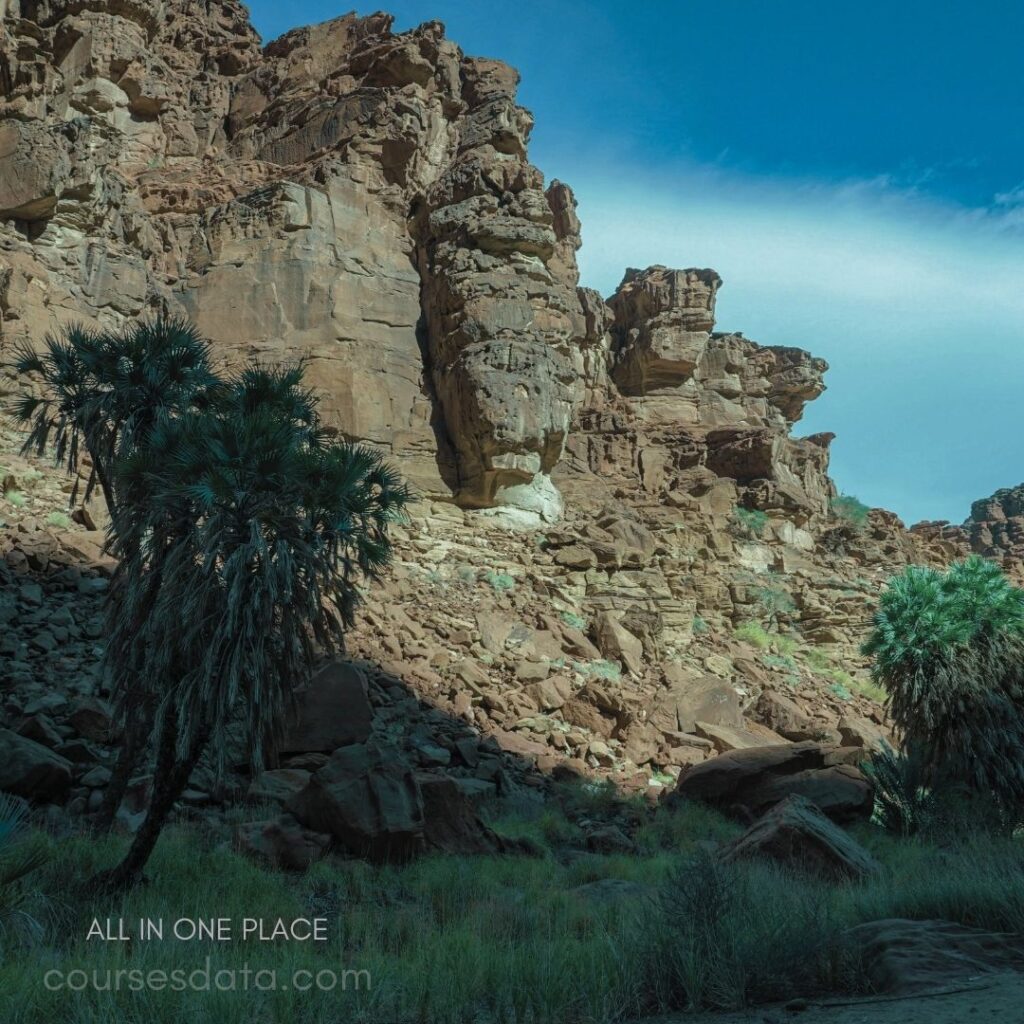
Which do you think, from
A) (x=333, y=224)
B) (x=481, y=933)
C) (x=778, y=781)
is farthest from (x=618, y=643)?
(x=333, y=224)

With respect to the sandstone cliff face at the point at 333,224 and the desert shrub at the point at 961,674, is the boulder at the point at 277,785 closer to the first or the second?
the desert shrub at the point at 961,674

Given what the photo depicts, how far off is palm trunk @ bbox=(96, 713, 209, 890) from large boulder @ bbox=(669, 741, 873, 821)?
1038 centimetres

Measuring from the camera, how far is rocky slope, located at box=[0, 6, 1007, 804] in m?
19.2

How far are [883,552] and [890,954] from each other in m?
33.5

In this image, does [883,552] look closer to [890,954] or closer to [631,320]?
[631,320]

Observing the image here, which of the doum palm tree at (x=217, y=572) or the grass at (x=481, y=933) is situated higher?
the doum palm tree at (x=217, y=572)

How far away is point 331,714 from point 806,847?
7943 mm

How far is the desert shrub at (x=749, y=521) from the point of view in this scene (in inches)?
1318

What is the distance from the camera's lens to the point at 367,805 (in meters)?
10.8

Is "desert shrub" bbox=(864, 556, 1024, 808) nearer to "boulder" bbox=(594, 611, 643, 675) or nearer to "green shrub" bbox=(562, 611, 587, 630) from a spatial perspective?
"boulder" bbox=(594, 611, 643, 675)

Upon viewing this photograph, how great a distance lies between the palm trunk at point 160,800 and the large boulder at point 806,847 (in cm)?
643

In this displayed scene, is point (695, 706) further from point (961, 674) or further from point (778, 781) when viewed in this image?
point (961, 674)

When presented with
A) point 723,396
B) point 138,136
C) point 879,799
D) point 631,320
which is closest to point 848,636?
point 879,799

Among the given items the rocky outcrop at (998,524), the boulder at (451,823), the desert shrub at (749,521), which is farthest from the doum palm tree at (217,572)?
the rocky outcrop at (998,524)
